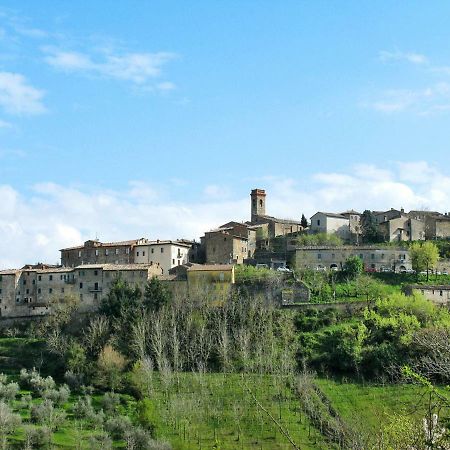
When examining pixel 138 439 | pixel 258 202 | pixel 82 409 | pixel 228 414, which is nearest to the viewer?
pixel 138 439

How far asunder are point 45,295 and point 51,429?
24.2 metres

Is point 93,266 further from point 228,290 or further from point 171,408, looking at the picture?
point 171,408

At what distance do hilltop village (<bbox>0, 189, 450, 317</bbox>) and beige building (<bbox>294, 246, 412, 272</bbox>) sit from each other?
76 mm

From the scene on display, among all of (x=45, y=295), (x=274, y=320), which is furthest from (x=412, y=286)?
(x=45, y=295)

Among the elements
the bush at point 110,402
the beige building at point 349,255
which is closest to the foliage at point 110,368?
the bush at point 110,402

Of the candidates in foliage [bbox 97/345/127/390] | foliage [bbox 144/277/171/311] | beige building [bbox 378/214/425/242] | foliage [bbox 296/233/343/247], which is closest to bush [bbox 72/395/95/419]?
foliage [bbox 97/345/127/390]

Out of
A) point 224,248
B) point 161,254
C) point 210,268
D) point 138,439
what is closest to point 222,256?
point 224,248

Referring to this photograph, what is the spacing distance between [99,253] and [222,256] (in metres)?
11.3

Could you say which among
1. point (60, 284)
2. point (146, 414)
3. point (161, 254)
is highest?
point (161, 254)

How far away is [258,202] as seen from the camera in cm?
8494

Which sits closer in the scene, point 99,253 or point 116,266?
point 116,266

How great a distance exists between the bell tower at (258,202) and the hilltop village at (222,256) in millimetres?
3896

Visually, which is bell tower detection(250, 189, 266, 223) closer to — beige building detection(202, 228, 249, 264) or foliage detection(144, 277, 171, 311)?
beige building detection(202, 228, 249, 264)

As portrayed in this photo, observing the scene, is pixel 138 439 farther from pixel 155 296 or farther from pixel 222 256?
pixel 222 256
